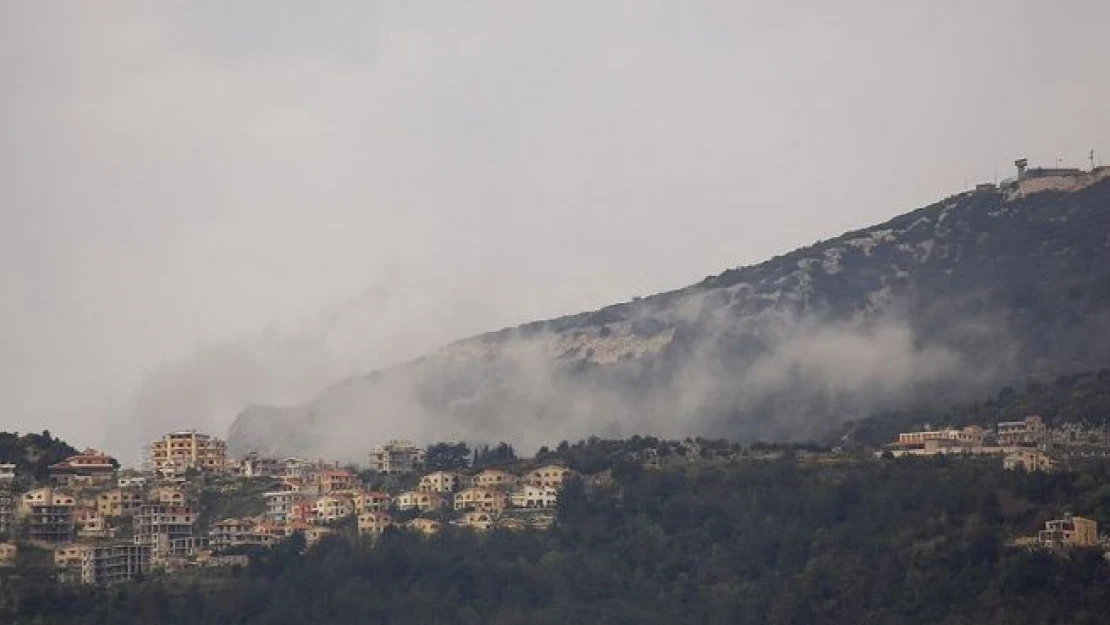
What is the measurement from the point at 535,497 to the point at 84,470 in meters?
22.2

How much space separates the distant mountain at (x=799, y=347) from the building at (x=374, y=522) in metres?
32.7

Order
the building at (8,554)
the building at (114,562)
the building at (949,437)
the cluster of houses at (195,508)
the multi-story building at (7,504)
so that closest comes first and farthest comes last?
the building at (8,554), the building at (114,562), the cluster of houses at (195,508), the multi-story building at (7,504), the building at (949,437)

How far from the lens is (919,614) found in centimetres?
11031

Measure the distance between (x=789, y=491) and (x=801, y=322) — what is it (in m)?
57.8

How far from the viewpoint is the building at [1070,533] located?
114 meters

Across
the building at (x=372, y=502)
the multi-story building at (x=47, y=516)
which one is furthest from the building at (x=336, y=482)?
the multi-story building at (x=47, y=516)

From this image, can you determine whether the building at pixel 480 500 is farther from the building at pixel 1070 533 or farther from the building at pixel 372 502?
the building at pixel 1070 533

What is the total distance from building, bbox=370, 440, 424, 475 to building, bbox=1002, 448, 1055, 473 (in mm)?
31997

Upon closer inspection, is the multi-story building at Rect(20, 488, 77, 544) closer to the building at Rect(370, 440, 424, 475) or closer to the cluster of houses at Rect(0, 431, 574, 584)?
the cluster of houses at Rect(0, 431, 574, 584)

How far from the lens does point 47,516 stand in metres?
131

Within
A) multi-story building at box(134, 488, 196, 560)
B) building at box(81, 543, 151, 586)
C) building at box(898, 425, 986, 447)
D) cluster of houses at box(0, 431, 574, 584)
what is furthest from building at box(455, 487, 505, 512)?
building at box(898, 425, 986, 447)

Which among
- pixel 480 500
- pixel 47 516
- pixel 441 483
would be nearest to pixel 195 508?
pixel 47 516

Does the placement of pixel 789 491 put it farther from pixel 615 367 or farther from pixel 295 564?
pixel 615 367

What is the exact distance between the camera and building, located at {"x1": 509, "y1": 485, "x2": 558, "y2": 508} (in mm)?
135250
